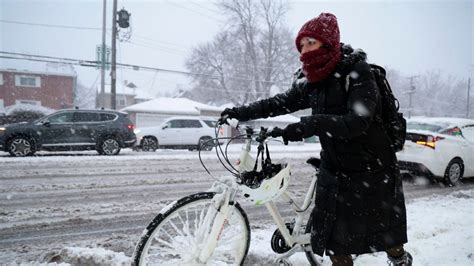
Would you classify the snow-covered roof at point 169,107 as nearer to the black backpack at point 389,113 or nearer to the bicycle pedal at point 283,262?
the bicycle pedal at point 283,262

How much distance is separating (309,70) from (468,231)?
144 inches

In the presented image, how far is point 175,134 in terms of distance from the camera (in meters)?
17.0

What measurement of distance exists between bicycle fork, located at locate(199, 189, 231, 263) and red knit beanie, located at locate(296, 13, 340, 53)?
3.75 ft

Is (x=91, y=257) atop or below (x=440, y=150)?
below

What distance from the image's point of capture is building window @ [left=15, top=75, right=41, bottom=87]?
35.4 meters

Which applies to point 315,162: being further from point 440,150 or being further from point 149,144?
point 149,144

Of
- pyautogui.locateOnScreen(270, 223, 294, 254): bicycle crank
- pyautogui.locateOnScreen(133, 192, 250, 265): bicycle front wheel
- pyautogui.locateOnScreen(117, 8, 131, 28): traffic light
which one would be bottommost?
pyautogui.locateOnScreen(270, 223, 294, 254): bicycle crank

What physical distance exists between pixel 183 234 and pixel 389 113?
157 cm

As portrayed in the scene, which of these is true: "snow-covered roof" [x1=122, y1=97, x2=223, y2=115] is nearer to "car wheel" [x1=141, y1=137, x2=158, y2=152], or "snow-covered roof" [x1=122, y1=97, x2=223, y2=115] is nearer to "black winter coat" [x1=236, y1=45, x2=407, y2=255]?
"car wheel" [x1=141, y1=137, x2=158, y2=152]

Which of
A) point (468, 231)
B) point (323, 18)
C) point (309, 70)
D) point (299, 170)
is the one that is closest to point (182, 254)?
point (309, 70)

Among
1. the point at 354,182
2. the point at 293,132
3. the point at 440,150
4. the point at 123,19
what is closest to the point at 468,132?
the point at 440,150

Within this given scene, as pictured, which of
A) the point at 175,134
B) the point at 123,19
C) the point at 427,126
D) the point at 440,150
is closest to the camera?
the point at 440,150

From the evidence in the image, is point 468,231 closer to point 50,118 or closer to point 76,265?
point 76,265

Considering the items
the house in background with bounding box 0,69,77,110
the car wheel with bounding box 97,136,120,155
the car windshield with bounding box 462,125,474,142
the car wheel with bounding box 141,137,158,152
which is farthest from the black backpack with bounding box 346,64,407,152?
the house in background with bounding box 0,69,77,110
